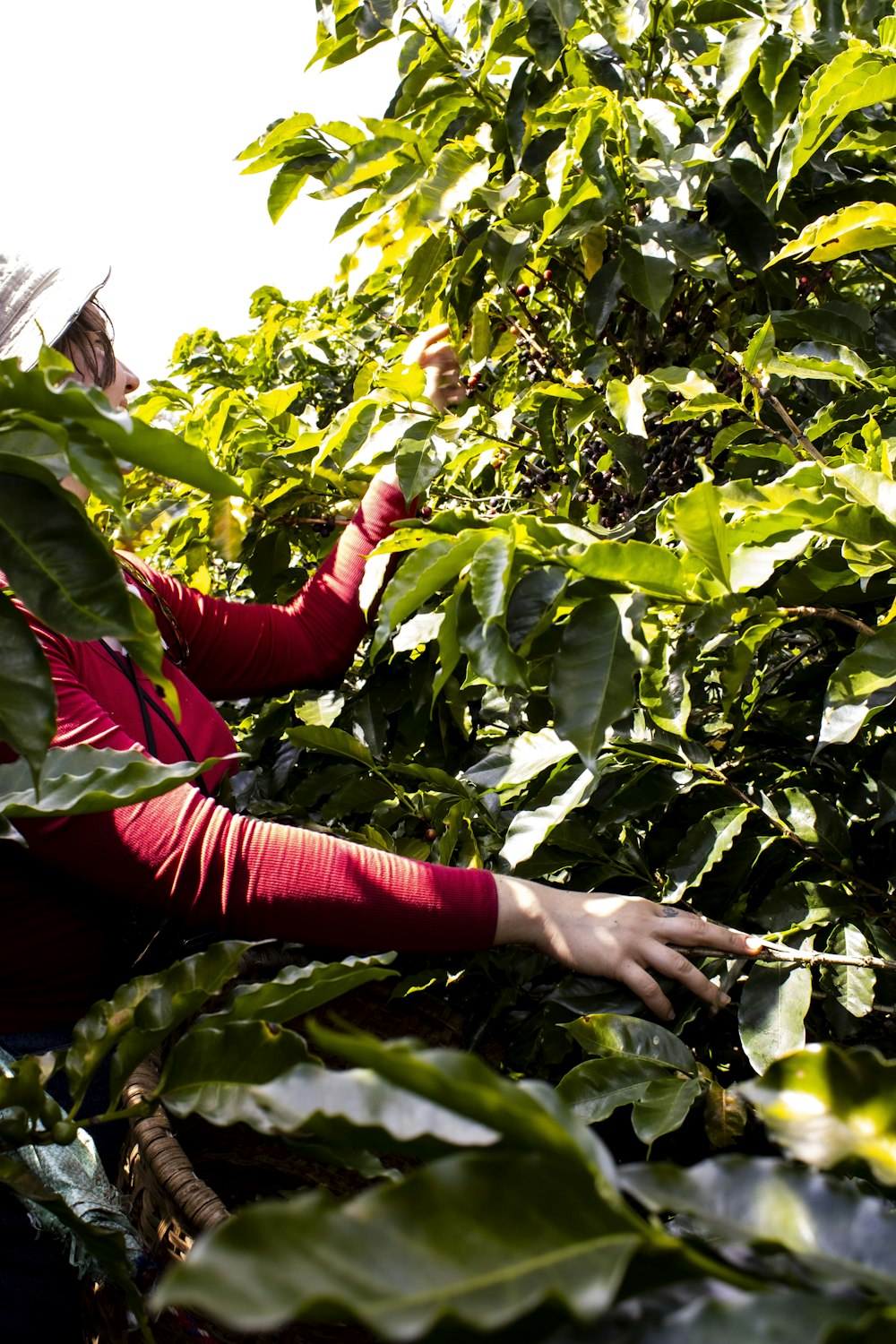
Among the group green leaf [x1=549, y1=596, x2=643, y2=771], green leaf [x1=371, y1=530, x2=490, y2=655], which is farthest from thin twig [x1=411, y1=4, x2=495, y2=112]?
green leaf [x1=549, y1=596, x2=643, y2=771]

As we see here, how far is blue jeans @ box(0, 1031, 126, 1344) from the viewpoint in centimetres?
115

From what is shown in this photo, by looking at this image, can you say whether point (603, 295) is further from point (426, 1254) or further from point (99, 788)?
point (426, 1254)

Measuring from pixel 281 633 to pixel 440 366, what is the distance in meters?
0.51

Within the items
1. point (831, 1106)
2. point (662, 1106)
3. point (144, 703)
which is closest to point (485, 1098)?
point (831, 1106)

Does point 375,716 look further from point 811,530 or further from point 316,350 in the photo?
point 316,350

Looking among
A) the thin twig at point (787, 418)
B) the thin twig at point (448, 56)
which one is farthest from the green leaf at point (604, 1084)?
the thin twig at point (448, 56)

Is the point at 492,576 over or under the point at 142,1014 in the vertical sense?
over

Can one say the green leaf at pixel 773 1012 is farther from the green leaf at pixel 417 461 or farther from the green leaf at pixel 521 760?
the green leaf at pixel 417 461

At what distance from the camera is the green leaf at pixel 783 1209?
34 centimetres

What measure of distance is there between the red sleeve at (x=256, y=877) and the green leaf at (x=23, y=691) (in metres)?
0.50

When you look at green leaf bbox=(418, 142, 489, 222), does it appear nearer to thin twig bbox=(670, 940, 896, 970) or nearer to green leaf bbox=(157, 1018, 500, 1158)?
thin twig bbox=(670, 940, 896, 970)

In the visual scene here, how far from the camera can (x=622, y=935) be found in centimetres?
106

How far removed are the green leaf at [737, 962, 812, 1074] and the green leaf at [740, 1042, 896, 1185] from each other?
562 mm

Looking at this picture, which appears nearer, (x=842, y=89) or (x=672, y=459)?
(x=842, y=89)
